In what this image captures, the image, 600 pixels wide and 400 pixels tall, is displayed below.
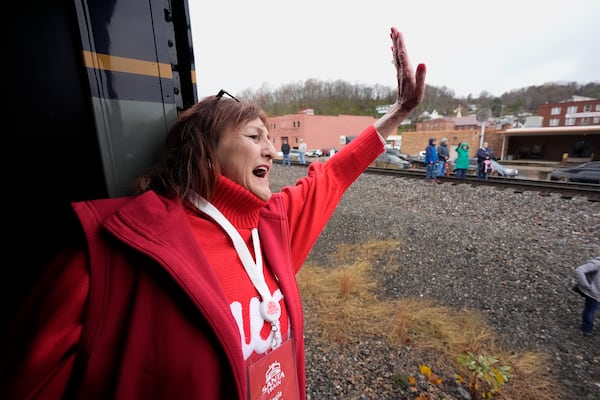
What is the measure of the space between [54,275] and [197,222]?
435 mm

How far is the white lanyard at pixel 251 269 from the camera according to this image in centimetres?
115

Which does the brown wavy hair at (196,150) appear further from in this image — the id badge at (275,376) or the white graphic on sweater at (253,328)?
the id badge at (275,376)

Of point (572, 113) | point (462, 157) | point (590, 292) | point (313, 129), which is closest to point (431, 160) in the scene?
point (462, 157)

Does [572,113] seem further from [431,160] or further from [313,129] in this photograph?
[431,160]

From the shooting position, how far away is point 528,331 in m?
3.45

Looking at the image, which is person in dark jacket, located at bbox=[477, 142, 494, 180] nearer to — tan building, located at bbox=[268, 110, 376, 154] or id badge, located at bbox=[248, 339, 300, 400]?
id badge, located at bbox=[248, 339, 300, 400]

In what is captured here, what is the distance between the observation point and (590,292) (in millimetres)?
3344

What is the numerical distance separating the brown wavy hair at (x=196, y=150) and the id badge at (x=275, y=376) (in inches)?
26.1

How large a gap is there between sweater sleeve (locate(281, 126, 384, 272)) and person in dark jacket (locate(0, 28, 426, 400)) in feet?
1.19

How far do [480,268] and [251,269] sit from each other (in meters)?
4.68

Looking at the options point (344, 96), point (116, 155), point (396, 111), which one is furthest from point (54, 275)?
point (344, 96)

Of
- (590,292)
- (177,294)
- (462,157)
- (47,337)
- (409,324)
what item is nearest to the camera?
(47,337)

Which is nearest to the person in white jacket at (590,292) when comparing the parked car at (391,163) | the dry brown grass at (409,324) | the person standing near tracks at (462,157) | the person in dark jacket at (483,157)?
the dry brown grass at (409,324)

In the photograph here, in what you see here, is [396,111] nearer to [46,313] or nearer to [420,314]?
[46,313]
